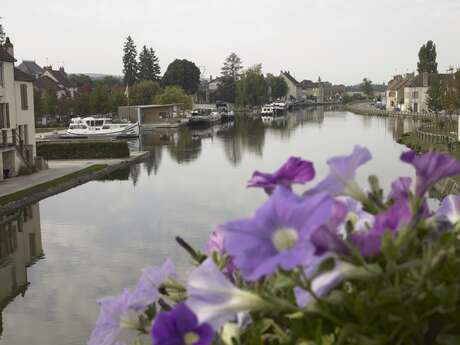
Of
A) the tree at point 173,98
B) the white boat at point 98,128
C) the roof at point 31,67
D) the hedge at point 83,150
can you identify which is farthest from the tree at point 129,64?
the hedge at point 83,150

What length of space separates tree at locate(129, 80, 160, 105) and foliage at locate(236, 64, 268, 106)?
3546 centimetres

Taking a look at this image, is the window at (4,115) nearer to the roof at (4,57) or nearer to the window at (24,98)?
the roof at (4,57)

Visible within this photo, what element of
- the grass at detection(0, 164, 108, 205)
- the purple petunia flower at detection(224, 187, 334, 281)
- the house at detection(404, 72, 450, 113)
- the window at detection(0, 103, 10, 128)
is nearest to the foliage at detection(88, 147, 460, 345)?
the purple petunia flower at detection(224, 187, 334, 281)

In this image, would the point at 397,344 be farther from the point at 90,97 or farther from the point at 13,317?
the point at 90,97

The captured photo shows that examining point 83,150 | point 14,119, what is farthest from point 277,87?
point 14,119

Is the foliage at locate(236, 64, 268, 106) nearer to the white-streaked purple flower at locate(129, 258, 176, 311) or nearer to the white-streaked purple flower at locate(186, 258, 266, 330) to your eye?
the white-streaked purple flower at locate(129, 258, 176, 311)

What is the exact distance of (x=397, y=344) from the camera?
147 cm

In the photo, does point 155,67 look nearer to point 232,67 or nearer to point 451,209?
point 232,67

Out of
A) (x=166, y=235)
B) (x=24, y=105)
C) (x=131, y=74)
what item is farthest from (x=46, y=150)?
(x=131, y=74)

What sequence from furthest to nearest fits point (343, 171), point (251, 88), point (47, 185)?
point (251, 88)
point (47, 185)
point (343, 171)

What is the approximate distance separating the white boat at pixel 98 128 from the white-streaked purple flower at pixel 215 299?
60.7m

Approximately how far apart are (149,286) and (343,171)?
2.15 feet

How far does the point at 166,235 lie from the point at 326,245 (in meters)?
20.0

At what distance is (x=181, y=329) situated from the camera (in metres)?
1.56
